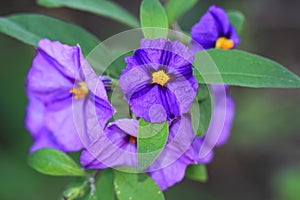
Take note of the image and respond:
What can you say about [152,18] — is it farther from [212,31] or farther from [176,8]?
[176,8]

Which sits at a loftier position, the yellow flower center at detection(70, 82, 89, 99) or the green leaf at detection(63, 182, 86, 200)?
the yellow flower center at detection(70, 82, 89, 99)

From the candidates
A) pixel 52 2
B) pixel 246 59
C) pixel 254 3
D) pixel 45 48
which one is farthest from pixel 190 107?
pixel 254 3

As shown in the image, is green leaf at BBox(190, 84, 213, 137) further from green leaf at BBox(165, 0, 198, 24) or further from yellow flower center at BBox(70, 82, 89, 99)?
green leaf at BBox(165, 0, 198, 24)

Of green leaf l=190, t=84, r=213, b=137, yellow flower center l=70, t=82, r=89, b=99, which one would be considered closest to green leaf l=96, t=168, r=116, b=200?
yellow flower center l=70, t=82, r=89, b=99

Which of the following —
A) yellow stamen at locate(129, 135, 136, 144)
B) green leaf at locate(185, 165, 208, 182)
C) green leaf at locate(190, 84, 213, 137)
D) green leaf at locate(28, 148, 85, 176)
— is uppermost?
green leaf at locate(190, 84, 213, 137)

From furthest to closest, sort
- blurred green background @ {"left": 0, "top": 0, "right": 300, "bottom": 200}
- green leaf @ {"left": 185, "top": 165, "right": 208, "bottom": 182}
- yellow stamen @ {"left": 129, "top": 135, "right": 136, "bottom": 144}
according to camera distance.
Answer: blurred green background @ {"left": 0, "top": 0, "right": 300, "bottom": 200} < green leaf @ {"left": 185, "top": 165, "right": 208, "bottom": 182} < yellow stamen @ {"left": 129, "top": 135, "right": 136, "bottom": 144}

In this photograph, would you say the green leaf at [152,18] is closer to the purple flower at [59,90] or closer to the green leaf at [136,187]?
the purple flower at [59,90]

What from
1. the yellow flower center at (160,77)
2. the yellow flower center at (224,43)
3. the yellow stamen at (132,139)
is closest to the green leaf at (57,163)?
the yellow stamen at (132,139)

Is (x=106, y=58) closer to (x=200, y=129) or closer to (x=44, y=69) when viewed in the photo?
(x=44, y=69)
